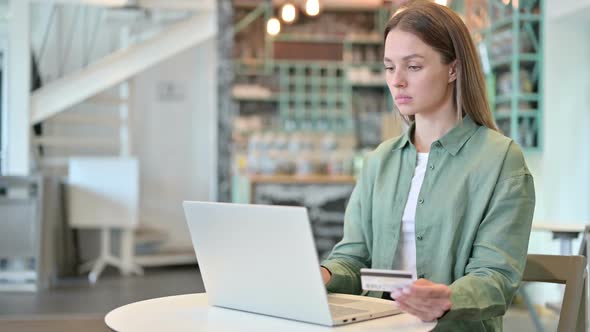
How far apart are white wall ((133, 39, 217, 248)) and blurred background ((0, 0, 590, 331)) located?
0.02m

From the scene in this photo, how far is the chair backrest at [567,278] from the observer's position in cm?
188

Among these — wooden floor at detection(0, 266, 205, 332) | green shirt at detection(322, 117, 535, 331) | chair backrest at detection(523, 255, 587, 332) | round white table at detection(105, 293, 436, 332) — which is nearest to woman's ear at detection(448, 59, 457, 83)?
green shirt at detection(322, 117, 535, 331)

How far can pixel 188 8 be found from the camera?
8.70 meters

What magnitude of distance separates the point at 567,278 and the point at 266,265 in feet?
2.66

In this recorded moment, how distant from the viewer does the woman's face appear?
1.80m

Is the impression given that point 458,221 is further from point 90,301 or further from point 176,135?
point 176,135

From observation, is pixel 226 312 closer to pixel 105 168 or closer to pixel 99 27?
pixel 105 168

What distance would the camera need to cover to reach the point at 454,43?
1.83m

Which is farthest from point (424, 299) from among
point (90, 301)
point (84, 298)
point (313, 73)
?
point (313, 73)

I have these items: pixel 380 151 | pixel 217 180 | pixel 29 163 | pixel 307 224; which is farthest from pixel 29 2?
pixel 307 224

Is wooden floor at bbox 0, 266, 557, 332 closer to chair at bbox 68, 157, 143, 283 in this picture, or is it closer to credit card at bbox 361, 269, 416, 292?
chair at bbox 68, 157, 143, 283

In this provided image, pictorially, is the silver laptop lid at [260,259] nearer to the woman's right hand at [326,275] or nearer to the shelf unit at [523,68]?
the woman's right hand at [326,275]

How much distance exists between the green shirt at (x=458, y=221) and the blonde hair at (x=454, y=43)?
4cm

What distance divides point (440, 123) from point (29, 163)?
6.91 m
